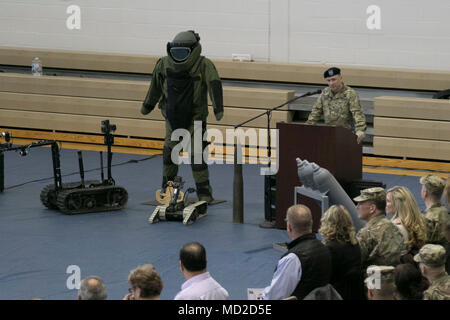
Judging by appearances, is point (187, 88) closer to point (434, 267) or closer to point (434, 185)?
point (434, 185)

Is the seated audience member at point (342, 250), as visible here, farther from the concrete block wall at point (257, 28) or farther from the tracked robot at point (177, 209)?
the concrete block wall at point (257, 28)

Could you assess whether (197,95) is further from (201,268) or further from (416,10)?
(201,268)

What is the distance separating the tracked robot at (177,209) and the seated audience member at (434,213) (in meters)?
3.97

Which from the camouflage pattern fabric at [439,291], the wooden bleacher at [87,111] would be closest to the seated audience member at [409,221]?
the camouflage pattern fabric at [439,291]

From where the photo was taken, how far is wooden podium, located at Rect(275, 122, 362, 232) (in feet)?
34.1

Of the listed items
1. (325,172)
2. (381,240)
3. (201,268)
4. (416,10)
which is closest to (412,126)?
(416,10)

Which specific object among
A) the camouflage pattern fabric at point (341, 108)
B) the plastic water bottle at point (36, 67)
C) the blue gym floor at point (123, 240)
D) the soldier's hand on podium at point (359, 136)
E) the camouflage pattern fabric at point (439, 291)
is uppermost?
the plastic water bottle at point (36, 67)

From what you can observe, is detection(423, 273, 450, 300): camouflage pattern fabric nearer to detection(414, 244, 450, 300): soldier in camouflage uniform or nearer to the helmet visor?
detection(414, 244, 450, 300): soldier in camouflage uniform

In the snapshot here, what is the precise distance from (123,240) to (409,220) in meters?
4.19

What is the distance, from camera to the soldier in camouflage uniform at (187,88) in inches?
463

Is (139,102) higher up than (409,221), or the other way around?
(139,102)

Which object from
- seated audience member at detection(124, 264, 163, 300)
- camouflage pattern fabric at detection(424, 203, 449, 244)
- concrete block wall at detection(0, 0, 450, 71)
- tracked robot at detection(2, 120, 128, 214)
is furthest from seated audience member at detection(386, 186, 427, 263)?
concrete block wall at detection(0, 0, 450, 71)

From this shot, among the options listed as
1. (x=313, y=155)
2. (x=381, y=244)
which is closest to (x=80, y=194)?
(x=313, y=155)

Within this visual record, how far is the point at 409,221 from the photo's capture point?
24.7 ft
